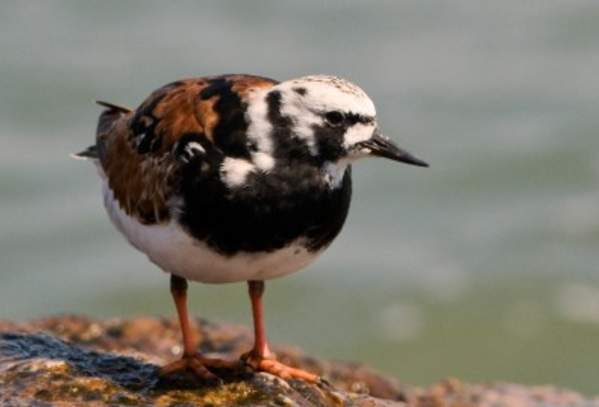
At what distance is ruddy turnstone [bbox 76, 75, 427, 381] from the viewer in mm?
4980

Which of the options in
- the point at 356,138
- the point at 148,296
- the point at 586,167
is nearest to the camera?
the point at 356,138

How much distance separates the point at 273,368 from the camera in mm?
5559

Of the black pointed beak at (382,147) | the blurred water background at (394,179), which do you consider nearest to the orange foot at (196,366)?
the black pointed beak at (382,147)

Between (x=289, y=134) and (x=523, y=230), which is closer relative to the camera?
(x=289, y=134)

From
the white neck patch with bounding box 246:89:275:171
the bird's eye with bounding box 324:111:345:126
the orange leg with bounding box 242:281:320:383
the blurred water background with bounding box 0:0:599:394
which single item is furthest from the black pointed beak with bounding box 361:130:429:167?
the blurred water background with bounding box 0:0:599:394

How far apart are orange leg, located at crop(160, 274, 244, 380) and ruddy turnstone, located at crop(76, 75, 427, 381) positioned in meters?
0.29

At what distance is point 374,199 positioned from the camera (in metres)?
14.6

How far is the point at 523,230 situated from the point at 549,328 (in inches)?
54.3

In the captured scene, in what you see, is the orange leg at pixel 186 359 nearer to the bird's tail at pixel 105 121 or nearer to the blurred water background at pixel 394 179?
the bird's tail at pixel 105 121

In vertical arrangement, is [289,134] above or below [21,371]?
above

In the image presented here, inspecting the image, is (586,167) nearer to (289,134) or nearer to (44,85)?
(44,85)

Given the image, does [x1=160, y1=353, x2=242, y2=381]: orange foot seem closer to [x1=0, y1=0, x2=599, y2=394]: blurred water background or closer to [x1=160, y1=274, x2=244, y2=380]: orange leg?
[x1=160, y1=274, x2=244, y2=380]: orange leg

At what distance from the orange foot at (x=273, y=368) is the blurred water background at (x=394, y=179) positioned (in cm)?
696

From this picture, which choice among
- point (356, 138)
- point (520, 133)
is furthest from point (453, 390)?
point (520, 133)
